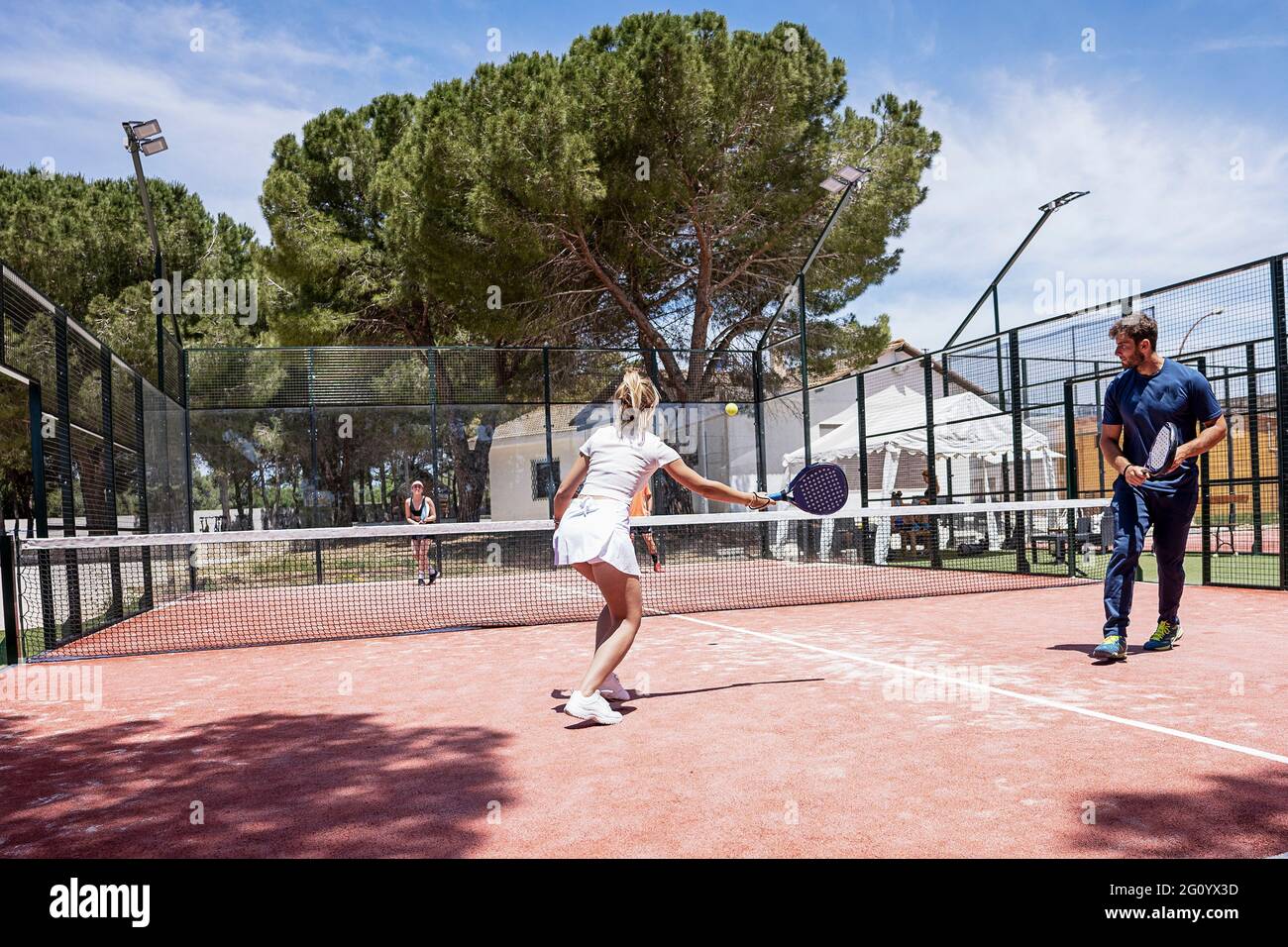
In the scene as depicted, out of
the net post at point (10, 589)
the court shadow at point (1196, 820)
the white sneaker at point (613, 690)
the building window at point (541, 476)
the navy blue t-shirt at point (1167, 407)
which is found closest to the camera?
the court shadow at point (1196, 820)

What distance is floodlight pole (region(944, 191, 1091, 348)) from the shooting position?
17.0 metres

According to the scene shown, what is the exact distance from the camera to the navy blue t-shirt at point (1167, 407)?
5605 mm

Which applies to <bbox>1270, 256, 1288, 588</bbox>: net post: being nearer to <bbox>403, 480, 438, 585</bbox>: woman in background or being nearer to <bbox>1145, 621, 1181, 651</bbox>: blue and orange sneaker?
<bbox>1145, 621, 1181, 651</bbox>: blue and orange sneaker

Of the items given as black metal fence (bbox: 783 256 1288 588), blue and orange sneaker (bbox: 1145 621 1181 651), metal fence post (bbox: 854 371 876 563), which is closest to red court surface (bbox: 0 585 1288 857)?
blue and orange sneaker (bbox: 1145 621 1181 651)

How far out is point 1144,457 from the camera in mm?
5707

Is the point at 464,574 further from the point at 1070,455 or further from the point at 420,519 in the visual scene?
the point at 1070,455

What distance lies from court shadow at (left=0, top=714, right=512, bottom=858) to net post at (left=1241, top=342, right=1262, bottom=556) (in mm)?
8402

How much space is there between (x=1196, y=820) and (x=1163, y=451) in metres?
3.16

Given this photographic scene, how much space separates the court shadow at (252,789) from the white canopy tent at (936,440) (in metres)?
9.48

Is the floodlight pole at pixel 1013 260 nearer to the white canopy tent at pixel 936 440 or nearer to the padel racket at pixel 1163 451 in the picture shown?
the white canopy tent at pixel 936 440

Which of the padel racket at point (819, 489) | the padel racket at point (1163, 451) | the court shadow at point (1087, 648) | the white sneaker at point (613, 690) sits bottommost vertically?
the court shadow at point (1087, 648)

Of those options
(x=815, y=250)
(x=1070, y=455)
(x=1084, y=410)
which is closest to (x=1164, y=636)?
(x=1070, y=455)

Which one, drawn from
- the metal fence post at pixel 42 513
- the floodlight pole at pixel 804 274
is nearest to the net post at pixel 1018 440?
the floodlight pole at pixel 804 274
